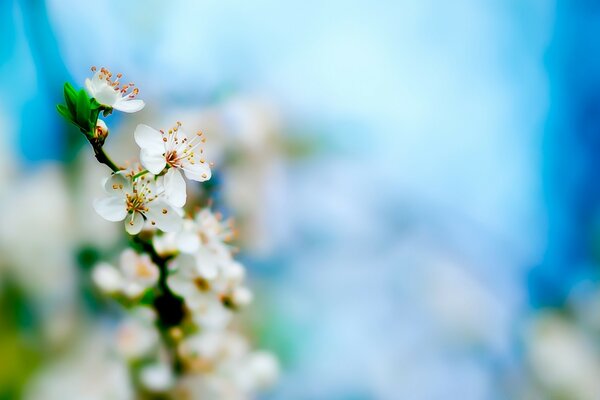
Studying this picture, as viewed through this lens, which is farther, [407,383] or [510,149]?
[510,149]

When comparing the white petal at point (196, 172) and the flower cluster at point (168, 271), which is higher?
the white petal at point (196, 172)

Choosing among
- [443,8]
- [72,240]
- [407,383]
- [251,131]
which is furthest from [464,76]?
[72,240]

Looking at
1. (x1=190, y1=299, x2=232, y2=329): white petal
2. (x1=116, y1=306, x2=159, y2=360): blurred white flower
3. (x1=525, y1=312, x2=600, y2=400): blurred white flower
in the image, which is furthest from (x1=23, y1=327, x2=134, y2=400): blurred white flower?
(x1=525, y1=312, x2=600, y2=400): blurred white flower

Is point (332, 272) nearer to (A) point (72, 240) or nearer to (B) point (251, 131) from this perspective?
(B) point (251, 131)

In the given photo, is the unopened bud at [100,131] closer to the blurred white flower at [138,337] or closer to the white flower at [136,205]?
the white flower at [136,205]

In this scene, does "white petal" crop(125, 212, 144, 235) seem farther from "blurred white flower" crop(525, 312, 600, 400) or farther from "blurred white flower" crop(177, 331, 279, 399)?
"blurred white flower" crop(525, 312, 600, 400)

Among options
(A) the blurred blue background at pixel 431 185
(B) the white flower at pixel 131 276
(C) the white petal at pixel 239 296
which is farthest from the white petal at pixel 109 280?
(A) the blurred blue background at pixel 431 185

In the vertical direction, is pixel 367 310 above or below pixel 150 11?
below
